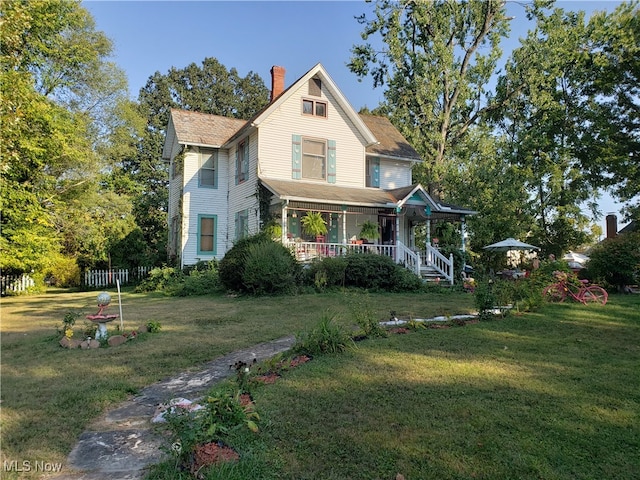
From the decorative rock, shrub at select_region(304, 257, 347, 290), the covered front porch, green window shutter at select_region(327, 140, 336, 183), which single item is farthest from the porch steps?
the decorative rock

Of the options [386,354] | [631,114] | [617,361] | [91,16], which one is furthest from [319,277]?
[631,114]

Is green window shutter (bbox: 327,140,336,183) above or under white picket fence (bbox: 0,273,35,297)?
above

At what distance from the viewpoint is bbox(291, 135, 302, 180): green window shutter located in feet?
61.3

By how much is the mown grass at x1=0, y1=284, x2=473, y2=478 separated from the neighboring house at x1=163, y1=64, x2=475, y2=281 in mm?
5540

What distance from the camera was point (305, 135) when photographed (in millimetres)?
18938

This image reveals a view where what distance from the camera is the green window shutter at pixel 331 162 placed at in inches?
758

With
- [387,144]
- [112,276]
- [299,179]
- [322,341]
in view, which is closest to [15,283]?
[112,276]

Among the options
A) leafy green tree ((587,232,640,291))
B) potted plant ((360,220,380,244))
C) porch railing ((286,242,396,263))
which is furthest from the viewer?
potted plant ((360,220,380,244))

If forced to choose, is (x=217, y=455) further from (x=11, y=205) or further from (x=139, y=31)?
(x=11, y=205)

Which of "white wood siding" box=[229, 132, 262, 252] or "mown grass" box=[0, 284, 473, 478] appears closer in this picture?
"mown grass" box=[0, 284, 473, 478]

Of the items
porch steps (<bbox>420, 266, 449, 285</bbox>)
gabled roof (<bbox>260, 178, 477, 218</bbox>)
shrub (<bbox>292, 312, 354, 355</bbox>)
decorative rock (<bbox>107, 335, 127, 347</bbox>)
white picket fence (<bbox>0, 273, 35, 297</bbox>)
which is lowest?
decorative rock (<bbox>107, 335, 127, 347</bbox>)

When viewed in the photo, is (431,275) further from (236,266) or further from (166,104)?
(166,104)

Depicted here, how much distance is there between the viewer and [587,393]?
4.25 metres

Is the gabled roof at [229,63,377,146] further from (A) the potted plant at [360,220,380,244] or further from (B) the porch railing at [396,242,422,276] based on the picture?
(B) the porch railing at [396,242,422,276]
